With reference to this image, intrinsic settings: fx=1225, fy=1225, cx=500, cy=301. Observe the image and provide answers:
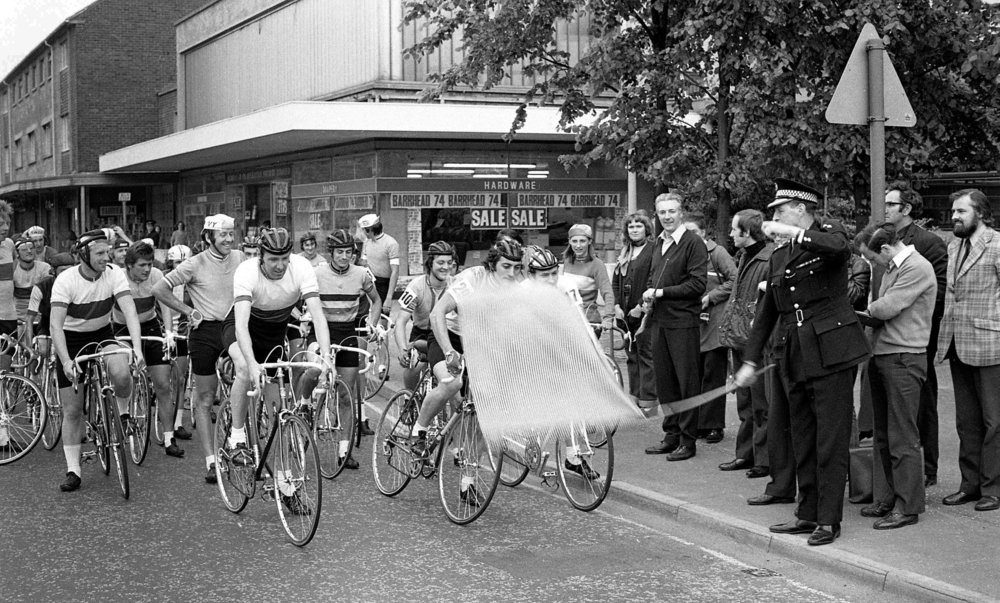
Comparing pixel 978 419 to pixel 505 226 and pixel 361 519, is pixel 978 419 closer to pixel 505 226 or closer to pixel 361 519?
pixel 361 519

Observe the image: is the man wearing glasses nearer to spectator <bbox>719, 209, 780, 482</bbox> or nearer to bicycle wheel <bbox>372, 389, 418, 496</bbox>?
bicycle wheel <bbox>372, 389, 418, 496</bbox>

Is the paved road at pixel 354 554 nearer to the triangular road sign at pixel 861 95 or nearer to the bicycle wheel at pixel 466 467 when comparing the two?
the bicycle wheel at pixel 466 467

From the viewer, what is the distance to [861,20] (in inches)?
485

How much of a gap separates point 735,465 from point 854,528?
1893 mm

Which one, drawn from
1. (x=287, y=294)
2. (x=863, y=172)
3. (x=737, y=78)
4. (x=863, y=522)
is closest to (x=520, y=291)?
(x=287, y=294)

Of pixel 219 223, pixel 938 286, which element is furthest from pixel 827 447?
pixel 219 223

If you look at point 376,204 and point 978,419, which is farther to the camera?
point 376,204

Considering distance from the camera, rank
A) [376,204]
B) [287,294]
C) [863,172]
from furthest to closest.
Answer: [376,204], [863,172], [287,294]

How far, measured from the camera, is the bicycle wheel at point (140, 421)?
9445 mm

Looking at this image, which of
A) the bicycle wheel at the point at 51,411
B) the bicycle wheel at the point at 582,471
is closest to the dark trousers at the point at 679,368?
the bicycle wheel at the point at 582,471

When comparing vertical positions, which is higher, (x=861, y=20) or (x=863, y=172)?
(x=861, y=20)

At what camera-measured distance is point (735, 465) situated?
8.98 m

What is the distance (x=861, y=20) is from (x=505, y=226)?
62.2ft

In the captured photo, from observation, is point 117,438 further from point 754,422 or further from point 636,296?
point 754,422
